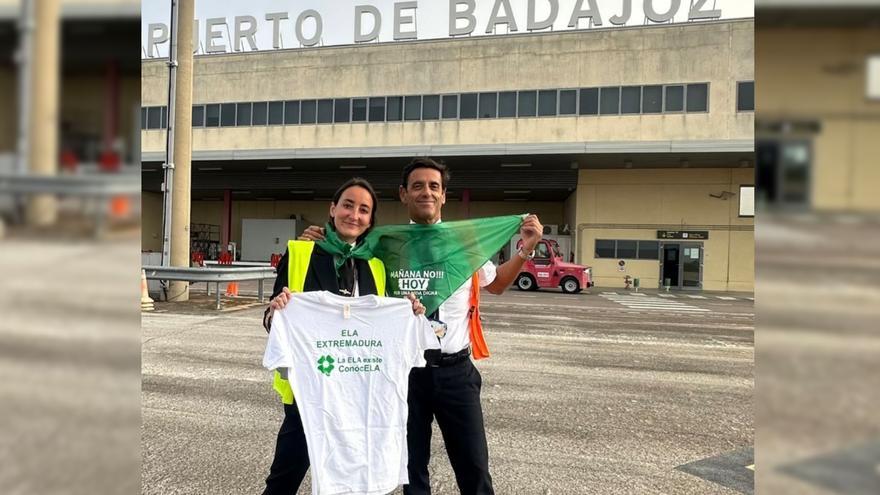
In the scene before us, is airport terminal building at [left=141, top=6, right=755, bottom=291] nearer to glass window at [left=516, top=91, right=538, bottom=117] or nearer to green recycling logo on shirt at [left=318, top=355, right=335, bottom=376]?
glass window at [left=516, top=91, right=538, bottom=117]

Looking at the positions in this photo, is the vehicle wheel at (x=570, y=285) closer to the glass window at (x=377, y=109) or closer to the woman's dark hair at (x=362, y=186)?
the glass window at (x=377, y=109)

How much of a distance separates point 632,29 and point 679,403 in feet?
90.5

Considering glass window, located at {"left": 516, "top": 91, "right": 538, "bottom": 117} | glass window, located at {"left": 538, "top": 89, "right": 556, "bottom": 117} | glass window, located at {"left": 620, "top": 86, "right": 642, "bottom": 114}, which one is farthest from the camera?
glass window, located at {"left": 516, "top": 91, "right": 538, "bottom": 117}

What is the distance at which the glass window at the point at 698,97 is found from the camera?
28.2 metres

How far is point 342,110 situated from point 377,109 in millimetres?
2161

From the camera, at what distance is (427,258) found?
10.3 ft

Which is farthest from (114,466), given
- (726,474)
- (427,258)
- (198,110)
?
(198,110)

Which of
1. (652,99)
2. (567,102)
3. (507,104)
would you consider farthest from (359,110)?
(652,99)

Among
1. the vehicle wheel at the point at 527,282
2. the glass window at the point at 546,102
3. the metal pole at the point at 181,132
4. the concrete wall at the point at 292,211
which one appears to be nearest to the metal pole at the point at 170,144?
the metal pole at the point at 181,132

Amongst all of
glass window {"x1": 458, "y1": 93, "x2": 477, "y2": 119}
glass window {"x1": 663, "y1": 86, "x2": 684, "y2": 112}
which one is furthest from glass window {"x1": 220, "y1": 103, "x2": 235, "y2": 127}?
glass window {"x1": 663, "y1": 86, "x2": 684, "y2": 112}

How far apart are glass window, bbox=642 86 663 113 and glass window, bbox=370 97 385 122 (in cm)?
1414

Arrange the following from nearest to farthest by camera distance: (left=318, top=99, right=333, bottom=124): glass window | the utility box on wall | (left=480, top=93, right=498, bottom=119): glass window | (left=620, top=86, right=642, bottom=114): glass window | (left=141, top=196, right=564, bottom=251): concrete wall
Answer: (left=620, top=86, right=642, bottom=114): glass window < (left=480, top=93, right=498, bottom=119): glass window < (left=318, top=99, right=333, bottom=124): glass window < (left=141, top=196, right=564, bottom=251): concrete wall < the utility box on wall

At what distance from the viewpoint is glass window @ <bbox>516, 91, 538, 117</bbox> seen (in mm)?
30031

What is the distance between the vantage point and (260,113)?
3416 cm
